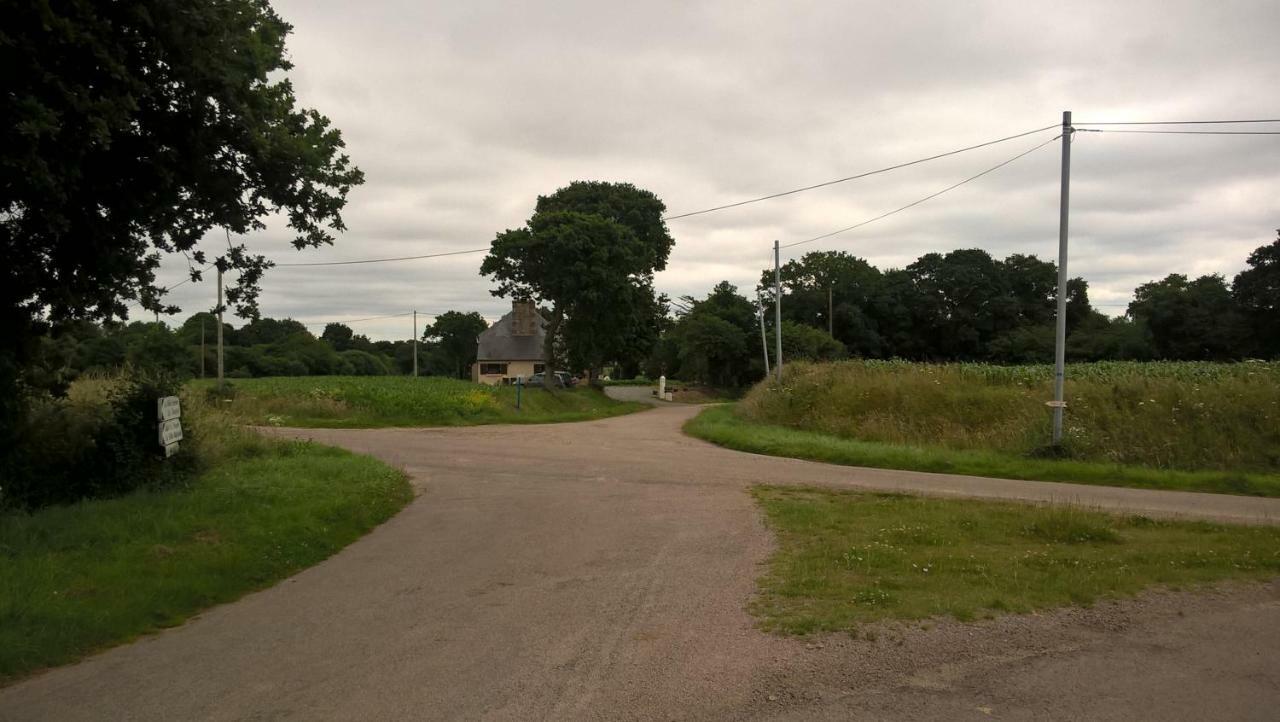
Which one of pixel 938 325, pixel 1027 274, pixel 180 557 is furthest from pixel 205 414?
pixel 1027 274

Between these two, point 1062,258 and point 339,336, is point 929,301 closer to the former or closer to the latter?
point 1062,258

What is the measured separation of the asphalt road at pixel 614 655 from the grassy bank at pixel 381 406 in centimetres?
2034

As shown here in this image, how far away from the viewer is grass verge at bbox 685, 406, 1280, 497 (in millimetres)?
15547

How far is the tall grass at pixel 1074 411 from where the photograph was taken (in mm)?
18141

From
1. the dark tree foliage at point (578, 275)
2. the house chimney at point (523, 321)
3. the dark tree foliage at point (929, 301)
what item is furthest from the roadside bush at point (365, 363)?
the dark tree foliage at point (578, 275)

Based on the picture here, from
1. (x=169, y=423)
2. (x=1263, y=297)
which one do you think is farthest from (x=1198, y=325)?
(x=169, y=423)

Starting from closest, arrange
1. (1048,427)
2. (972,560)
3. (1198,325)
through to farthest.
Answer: (972,560)
(1048,427)
(1198,325)

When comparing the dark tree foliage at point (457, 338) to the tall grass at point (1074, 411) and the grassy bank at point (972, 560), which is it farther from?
the grassy bank at point (972, 560)

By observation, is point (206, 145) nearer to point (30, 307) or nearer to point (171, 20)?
point (171, 20)

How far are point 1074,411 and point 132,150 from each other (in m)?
20.2

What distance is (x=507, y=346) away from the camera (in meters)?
82.0

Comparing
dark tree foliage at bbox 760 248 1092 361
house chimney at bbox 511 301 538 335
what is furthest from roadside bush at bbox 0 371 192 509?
house chimney at bbox 511 301 538 335

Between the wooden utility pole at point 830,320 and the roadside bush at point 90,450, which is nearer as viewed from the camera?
the roadside bush at point 90,450

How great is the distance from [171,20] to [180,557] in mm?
5663
